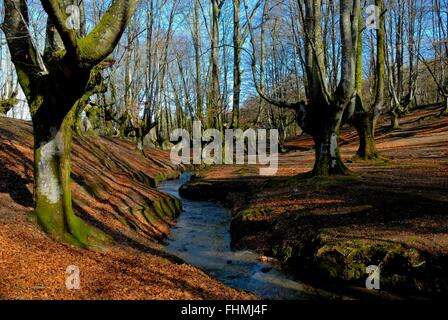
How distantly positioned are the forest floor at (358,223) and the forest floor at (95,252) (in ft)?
6.65

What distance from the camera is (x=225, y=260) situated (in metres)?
8.00

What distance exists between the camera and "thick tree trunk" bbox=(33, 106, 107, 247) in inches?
256

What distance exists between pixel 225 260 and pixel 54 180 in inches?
149

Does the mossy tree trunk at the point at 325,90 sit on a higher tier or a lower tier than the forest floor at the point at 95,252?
higher

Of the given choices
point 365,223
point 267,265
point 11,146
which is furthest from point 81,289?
point 11,146

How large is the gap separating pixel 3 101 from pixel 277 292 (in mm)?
26557

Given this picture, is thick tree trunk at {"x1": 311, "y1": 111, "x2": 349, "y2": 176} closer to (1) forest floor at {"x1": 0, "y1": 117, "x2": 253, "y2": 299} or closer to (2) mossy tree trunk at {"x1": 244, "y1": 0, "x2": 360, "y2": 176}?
(2) mossy tree trunk at {"x1": 244, "y1": 0, "x2": 360, "y2": 176}

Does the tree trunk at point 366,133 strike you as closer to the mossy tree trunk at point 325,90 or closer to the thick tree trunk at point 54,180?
the mossy tree trunk at point 325,90

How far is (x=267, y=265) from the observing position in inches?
293

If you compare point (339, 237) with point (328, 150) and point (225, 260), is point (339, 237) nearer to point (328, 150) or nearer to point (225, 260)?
point (225, 260)

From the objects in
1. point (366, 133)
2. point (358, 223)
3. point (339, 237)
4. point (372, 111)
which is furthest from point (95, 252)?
point (372, 111)

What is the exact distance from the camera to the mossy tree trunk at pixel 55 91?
5.18 meters

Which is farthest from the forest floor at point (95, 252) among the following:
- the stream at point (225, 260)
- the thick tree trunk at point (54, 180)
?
the stream at point (225, 260)

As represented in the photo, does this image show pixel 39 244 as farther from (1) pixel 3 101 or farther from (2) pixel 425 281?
(1) pixel 3 101
